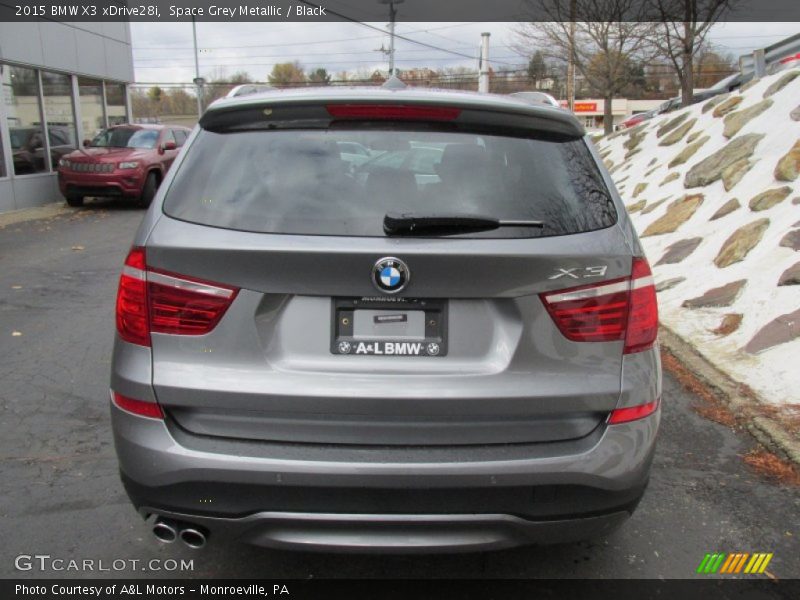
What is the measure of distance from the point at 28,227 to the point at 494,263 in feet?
A: 41.5

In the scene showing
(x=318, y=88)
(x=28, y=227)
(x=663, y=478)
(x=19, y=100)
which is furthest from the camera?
(x=19, y=100)

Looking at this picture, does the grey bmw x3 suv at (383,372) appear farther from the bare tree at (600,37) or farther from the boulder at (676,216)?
the bare tree at (600,37)

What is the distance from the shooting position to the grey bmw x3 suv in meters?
2.19

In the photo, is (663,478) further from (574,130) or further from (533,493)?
(574,130)

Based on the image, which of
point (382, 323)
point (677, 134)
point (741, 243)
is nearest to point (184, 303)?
point (382, 323)

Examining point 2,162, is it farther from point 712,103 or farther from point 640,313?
point 640,313

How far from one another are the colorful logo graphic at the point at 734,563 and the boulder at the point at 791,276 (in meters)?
3.10

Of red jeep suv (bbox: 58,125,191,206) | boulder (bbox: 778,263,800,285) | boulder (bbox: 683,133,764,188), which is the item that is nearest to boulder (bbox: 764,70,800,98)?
boulder (bbox: 683,133,764,188)

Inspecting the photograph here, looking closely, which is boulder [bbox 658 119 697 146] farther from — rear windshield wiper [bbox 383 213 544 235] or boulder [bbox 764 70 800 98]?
rear windshield wiper [bbox 383 213 544 235]

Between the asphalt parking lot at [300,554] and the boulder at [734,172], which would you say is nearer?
the asphalt parking lot at [300,554]

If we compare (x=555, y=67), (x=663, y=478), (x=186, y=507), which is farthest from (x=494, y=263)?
(x=555, y=67)

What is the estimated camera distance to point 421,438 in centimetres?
222

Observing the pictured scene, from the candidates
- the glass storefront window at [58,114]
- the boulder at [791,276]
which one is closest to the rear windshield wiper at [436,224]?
the boulder at [791,276]

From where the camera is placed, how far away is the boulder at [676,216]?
26.8 ft
